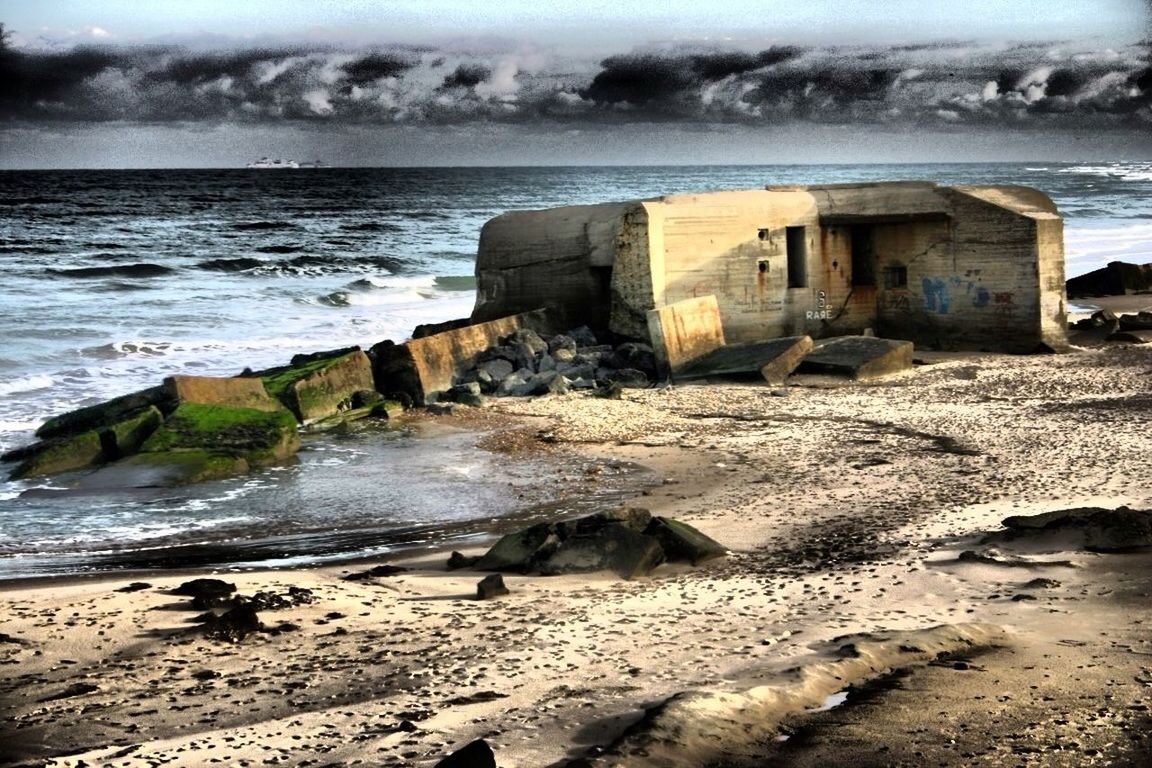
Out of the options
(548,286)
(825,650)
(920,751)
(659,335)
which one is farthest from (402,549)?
(548,286)

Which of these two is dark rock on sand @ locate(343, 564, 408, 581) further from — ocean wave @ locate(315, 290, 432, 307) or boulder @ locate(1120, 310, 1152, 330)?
ocean wave @ locate(315, 290, 432, 307)

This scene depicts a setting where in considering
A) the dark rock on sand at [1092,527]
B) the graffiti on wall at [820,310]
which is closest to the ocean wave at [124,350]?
the graffiti on wall at [820,310]

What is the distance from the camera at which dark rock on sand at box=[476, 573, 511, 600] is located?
684cm

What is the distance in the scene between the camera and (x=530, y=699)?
17.6 ft

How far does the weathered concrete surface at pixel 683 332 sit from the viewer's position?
569 inches

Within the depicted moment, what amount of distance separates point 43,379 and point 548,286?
5938mm

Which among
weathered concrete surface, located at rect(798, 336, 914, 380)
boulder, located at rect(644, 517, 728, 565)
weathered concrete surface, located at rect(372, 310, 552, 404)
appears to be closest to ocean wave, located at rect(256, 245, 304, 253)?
weathered concrete surface, located at rect(372, 310, 552, 404)

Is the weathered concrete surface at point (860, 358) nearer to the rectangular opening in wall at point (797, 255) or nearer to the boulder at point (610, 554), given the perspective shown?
the rectangular opening in wall at point (797, 255)

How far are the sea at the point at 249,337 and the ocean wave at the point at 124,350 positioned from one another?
49mm

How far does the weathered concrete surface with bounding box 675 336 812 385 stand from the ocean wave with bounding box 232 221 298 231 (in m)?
34.9

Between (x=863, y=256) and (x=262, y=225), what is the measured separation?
35502 mm

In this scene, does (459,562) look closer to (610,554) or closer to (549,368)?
(610,554)

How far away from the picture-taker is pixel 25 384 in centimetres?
1560

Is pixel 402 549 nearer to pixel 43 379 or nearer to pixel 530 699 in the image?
pixel 530 699
